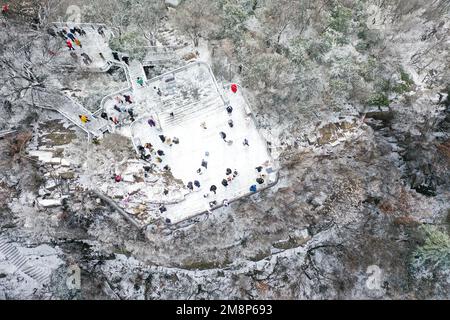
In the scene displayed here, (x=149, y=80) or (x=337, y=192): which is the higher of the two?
(x=149, y=80)

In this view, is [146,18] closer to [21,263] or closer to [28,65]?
[28,65]

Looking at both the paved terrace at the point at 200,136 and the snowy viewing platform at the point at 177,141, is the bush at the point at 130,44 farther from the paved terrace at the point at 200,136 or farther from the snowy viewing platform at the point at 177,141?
the paved terrace at the point at 200,136

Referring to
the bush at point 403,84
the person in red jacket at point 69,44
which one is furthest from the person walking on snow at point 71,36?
the bush at point 403,84

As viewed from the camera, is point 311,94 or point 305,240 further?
point 311,94

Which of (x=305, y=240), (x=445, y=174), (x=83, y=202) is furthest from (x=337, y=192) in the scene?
(x=83, y=202)

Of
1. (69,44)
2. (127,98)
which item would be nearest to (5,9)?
(69,44)

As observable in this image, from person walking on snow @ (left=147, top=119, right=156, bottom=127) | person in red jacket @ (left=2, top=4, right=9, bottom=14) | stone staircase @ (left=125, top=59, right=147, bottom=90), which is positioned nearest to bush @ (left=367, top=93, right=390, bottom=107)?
person walking on snow @ (left=147, top=119, right=156, bottom=127)

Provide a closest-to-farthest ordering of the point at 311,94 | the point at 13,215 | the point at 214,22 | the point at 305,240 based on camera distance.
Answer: the point at 13,215, the point at 305,240, the point at 311,94, the point at 214,22

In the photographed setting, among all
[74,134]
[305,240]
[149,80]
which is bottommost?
[305,240]
